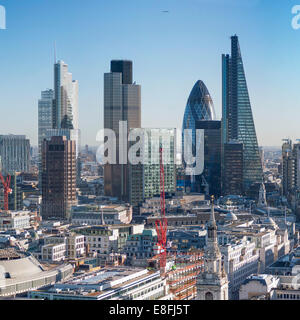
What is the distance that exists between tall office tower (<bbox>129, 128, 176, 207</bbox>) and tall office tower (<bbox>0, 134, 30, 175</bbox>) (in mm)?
3913

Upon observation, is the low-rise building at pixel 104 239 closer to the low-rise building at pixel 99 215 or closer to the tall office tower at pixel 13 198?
the low-rise building at pixel 99 215

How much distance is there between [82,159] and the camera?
93.4 ft

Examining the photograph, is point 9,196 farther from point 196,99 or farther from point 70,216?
point 196,99

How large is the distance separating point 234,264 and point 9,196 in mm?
12049

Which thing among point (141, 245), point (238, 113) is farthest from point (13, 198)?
point (238, 113)

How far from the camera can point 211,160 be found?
27.9 meters

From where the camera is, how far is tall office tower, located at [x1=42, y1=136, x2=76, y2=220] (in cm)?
2109

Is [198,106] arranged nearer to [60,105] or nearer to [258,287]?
[60,105]

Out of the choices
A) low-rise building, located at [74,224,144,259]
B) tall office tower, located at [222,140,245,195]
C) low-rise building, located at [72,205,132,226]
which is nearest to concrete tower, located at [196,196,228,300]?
low-rise building, located at [74,224,144,259]

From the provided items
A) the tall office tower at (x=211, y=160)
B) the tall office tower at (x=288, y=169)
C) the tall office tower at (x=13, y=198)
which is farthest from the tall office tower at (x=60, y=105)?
the tall office tower at (x=288, y=169)

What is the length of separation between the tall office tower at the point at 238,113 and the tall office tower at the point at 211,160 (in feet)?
1.20

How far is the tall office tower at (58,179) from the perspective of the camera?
21.1m
